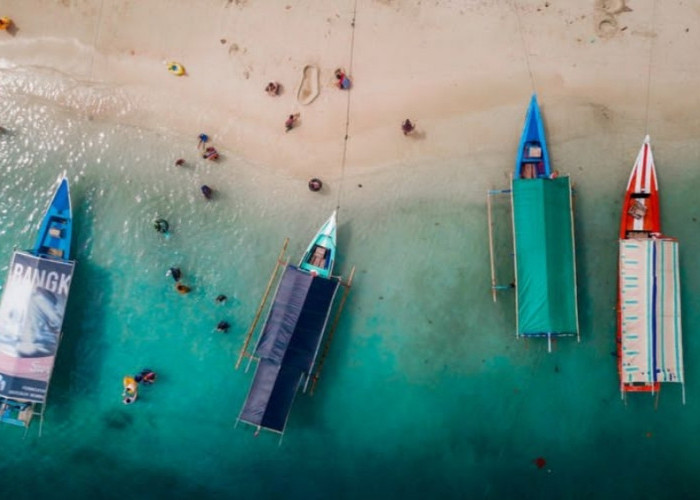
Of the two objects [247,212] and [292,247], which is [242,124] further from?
[292,247]

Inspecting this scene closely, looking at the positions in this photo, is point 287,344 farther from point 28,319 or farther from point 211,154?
point 28,319

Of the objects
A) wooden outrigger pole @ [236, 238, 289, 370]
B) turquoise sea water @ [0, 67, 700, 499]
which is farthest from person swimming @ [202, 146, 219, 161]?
wooden outrigger pole @ [236, 238, 289, 370]

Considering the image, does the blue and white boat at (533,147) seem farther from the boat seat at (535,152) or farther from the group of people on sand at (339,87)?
the group of people on sand at (339,87)

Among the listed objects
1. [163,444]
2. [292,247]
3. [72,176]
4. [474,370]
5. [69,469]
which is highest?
[72,176]

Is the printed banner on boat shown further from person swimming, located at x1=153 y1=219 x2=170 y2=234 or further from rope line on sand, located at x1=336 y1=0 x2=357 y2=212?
rope line on sand, located at x1=336 y1=0 x2=357 y2=212

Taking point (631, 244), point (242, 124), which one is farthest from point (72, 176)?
point (631, 244)

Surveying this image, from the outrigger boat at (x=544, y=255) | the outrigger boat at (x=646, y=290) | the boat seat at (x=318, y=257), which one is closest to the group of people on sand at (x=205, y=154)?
the boat seat at (x=318, y=257)

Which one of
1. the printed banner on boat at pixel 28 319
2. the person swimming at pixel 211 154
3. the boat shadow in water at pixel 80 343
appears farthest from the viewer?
the boat shadow in water at pixel 80 343
